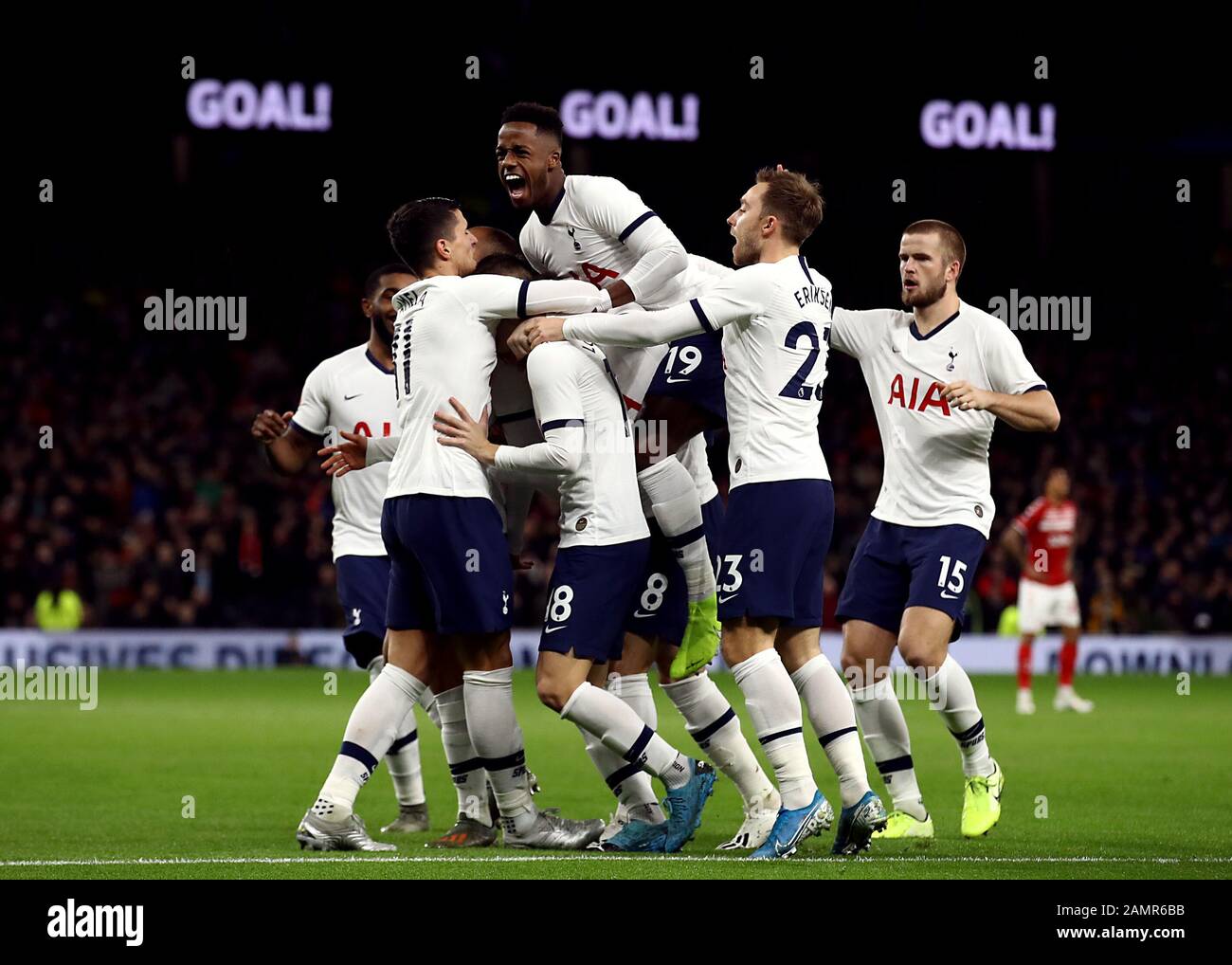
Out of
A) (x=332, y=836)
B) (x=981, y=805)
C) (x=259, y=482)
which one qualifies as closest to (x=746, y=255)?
(x=981, y=805)

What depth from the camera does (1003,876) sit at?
6.17 meters

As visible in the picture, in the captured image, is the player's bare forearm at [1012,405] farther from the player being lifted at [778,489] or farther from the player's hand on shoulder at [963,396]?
the player being lifted at [778,489]

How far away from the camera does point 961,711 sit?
25.8 feet

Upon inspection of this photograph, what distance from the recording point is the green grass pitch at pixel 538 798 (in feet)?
21.4

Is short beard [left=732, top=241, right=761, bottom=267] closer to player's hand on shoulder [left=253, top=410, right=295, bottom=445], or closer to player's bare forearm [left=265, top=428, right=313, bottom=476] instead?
player's hand on shoulder [left=253, top=410, right=295, bottom=445]

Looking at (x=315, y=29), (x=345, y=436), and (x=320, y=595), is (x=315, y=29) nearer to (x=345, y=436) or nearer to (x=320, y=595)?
(x=320, y=595)

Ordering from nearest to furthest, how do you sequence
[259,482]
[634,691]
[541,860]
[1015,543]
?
[541,860] < [634,691] < [1015,543] < [259,482]

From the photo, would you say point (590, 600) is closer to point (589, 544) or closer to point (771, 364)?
point (589, 544)

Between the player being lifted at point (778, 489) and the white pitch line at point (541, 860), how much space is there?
0.22m

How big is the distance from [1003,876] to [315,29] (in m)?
18.2

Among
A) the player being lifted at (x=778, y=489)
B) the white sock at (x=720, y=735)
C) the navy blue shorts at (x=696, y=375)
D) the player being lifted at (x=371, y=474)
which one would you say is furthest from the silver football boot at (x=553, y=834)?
the navy blue shorts at (x=696, y=375)

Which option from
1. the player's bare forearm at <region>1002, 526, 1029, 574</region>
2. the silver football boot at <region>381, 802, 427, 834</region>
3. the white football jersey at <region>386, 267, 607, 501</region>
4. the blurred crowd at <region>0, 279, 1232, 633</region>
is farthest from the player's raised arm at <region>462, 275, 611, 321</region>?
the blurred crowd at <region>0, 279, 1232, 633</region>

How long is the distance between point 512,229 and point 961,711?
81.1ft

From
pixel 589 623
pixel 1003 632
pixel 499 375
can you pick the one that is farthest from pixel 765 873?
pixel 1003 632
